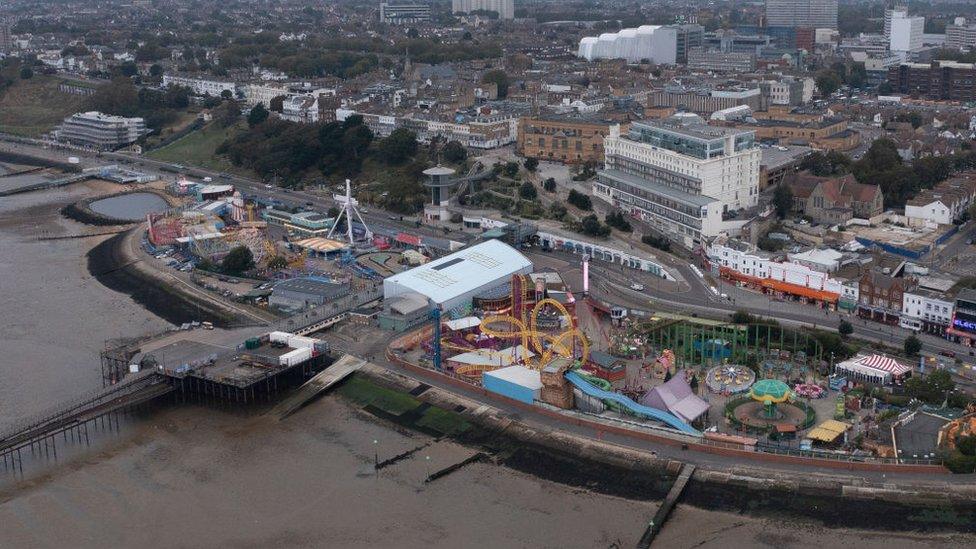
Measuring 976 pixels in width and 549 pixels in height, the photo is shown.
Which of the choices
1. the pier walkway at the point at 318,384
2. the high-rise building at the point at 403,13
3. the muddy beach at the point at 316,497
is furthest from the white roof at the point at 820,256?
the high-rise building at the point at 403,13

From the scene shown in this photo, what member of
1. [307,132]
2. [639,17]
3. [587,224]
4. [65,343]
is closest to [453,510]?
[65,343]

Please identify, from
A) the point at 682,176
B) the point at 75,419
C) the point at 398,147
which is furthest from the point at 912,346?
the point at 398,147

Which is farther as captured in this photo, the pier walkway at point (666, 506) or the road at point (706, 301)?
the road at point (706, 301)

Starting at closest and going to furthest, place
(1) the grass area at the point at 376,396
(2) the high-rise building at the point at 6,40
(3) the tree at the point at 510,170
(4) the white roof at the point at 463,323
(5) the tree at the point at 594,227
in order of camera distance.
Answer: (1) the grass area at the point at 376,396 → (4) the white roof at the point at 463,323 → (5) the tree at the point at 594,227 → (3) the tree at the point at 510,170 → (2) the high-rise building at the point at 6,40

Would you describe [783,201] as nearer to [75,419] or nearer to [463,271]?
[463,271]

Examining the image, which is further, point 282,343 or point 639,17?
point 639,17

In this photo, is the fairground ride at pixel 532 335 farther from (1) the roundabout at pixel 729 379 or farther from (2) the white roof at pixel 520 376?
(1) the roundabout at pixel 729 379

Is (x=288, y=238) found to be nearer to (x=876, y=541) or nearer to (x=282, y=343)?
(x=282, y=343)

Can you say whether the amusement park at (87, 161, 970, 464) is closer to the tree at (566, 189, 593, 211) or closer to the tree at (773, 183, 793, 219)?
the tree at (566, 189, 593, 211)
